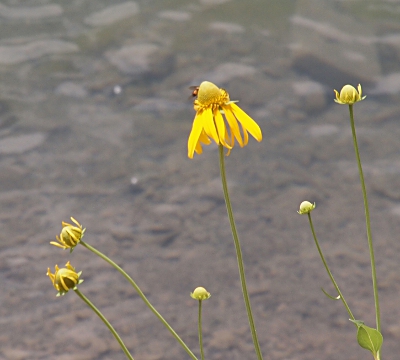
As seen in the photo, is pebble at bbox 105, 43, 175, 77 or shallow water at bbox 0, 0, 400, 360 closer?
shallow water at bbox 0, 0, 400, 360

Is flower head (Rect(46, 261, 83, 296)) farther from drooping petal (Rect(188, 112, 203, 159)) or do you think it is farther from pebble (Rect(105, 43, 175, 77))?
pebble (Rect(105, 43, 175, 77))

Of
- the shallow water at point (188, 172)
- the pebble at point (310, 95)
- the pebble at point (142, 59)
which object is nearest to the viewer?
the shallow water at point (188, 172)

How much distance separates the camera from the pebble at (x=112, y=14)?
2.73m

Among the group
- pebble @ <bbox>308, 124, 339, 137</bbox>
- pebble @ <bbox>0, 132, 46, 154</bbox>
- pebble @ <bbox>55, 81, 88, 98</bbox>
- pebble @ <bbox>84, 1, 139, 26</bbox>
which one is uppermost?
pebble @ <bbox>84, 1, 139, 26</bbox>

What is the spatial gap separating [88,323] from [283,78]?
1.27m

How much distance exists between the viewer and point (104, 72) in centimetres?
252

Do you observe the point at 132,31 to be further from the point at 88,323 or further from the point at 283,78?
the point at 88,323

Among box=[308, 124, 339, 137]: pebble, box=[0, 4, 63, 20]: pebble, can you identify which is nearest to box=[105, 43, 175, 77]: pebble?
box=[0, 4, 63, 20]: pebble

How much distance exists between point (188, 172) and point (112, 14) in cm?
99

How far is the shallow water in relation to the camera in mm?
1714

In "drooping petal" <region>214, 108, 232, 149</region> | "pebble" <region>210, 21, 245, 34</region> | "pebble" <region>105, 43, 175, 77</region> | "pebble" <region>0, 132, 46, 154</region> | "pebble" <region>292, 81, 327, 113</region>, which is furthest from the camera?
"pebble" <region>210, 21, 245, 34</region>

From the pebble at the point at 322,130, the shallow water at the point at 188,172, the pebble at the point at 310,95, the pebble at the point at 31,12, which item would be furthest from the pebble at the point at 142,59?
the pebble at the point at 322,130

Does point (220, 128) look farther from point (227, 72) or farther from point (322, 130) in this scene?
point (227, 72)

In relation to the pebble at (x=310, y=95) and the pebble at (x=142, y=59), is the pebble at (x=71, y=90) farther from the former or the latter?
the pebble at (x=310, y=95)
